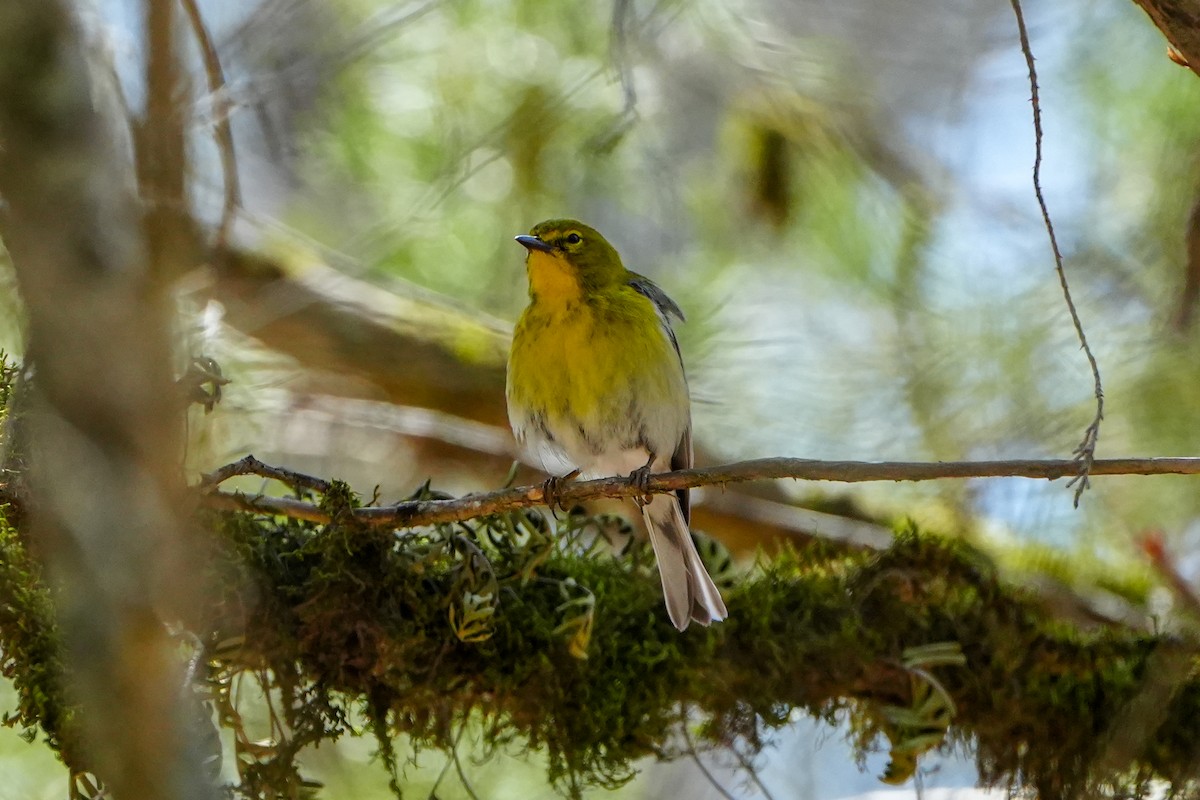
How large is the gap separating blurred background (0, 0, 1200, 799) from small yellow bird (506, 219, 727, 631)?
2.13 feet

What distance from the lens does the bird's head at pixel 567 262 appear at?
A: 4.04 metres

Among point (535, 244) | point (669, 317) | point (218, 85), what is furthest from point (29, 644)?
point (669, 317)

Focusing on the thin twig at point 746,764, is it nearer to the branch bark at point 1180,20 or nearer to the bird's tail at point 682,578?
the bird's tail at point 682,578

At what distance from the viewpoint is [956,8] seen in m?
5.36

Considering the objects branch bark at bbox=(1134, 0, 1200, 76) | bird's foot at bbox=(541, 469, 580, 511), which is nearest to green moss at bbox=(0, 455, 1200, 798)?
bird's foot at bbox=(541, 469, 580, 511)

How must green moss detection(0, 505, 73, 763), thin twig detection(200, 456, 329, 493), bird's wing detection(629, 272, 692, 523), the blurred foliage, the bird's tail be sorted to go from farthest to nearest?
bird's wing detection(629, 272, 692, 523) → the bird's tail → the blurred foliage → green moss detection(0, 505, 73, 763) → thin twig detection(200, 456, 329, 493)

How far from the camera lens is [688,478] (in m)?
2.60

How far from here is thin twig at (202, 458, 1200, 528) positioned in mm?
2203

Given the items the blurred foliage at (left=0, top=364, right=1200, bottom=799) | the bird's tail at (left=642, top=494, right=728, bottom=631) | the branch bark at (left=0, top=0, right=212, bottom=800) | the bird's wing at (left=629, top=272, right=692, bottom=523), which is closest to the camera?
the branch bark at (left=0, top=0, right=212, bottom=800)

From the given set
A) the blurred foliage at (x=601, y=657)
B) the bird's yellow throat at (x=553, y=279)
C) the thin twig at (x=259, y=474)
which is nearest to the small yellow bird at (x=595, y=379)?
the bird's yellow throat at (x=553, y=279)

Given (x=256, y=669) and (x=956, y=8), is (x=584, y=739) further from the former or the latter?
(x=956, y=8)

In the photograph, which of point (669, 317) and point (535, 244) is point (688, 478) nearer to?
point (535, 244)

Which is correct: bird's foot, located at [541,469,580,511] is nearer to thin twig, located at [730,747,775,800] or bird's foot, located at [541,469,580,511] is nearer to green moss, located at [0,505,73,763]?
thin twig, located at [730,747,775,800]

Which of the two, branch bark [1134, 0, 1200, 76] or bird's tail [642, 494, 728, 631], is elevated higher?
branch bark [1134, 0, 1200, 76]
